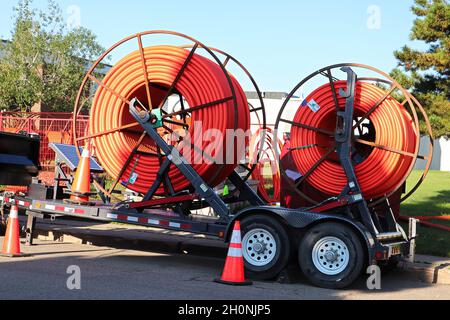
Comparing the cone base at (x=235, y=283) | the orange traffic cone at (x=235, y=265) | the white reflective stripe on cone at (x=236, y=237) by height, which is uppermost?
the white reflective stripe on cone at (x=236, y=237)

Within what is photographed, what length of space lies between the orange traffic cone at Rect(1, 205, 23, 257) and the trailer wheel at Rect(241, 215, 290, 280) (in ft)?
10.5

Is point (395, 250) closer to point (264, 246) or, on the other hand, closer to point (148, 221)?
point (264, 246)

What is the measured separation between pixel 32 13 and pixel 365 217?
113 feet

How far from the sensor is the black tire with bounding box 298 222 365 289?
917 centimetres

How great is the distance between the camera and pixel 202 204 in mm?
10906

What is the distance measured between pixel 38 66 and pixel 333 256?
3317 centimetres

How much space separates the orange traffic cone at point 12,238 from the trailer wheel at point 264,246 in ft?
10.5

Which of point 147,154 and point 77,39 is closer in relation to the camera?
point 147,154

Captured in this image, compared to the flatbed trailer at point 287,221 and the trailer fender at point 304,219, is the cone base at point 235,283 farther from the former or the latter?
the trailer fender at point 304,219

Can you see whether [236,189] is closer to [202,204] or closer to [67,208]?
[202,204]

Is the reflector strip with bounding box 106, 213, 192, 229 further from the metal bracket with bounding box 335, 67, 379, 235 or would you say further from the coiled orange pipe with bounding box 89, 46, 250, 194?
the metal bracket with bounding box 335, 67, 379, 235

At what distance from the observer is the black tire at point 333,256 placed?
917 centimetres

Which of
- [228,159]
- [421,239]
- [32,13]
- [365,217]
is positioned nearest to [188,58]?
[228,159]

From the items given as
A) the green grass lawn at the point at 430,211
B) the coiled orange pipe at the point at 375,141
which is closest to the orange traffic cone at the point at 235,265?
the coiled orange pipe at the point at 375,141
